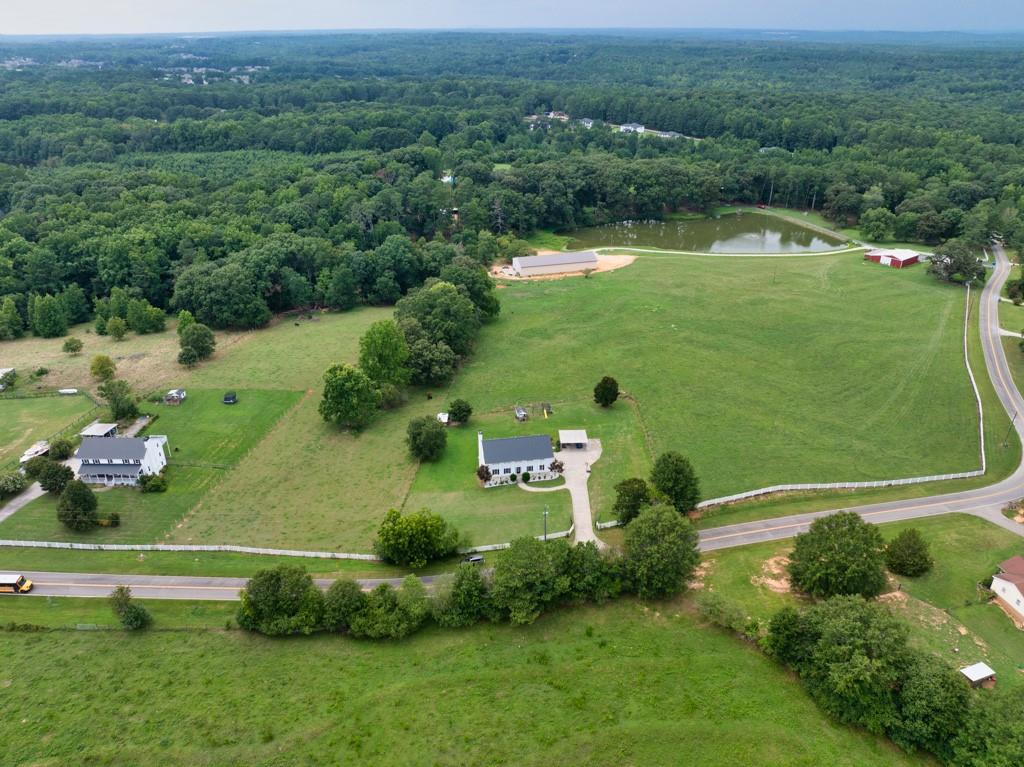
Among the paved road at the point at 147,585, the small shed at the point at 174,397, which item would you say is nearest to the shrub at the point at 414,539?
the paved road at the point at 147,585

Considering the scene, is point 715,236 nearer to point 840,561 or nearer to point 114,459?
point 840,561

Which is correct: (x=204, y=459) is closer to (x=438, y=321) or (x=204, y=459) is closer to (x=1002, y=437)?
(x=438, y=321)

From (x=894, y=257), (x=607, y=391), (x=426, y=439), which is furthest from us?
(x=894, y=257)

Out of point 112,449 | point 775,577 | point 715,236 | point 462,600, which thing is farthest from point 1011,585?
point 715,236

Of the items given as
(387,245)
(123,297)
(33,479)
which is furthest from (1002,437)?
(123,297)

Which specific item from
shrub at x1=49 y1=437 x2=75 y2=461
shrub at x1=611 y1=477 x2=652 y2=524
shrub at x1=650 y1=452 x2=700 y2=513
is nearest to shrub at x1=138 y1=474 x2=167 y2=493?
shrub at x1=49 y1=437 x2=75 y2=461

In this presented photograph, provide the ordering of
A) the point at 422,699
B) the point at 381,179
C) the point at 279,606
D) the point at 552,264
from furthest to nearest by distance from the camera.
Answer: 1. the point at 381,179
2. the point at 552,264
3. the point at 279,606
4. the point at 422,699

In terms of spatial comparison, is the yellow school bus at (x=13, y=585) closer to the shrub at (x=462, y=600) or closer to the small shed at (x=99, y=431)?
the small shed at (x=99, y=431)

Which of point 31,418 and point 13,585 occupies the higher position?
point 13,585
